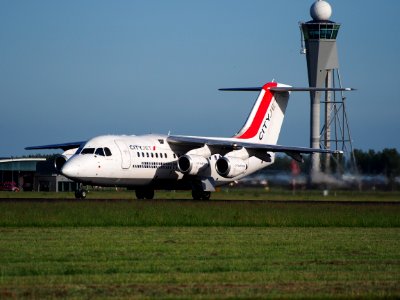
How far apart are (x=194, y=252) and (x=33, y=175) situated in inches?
2652

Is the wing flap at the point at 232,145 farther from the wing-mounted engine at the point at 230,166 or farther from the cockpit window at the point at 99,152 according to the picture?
the cockpit window at the point at 99,152

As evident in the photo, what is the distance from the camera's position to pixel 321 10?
293ft

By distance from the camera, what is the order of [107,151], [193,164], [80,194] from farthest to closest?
[193,164]
[80,194]
[107,151]

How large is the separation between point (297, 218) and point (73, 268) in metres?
16.3

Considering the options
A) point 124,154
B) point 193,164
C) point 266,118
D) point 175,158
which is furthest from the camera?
point 266,118

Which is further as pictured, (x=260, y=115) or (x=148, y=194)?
(x=260, y=115)

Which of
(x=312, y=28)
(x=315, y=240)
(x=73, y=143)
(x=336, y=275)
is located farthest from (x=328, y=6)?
(x=336, y=275)

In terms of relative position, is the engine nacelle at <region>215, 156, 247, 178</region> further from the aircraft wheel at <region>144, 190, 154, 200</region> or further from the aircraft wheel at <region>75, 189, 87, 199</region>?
the aircraft wheel at <region>75, 189, 87, 199</region>

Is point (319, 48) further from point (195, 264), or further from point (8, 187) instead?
point (195, 264)

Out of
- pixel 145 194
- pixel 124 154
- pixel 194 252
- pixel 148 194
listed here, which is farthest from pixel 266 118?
pixel 194 252

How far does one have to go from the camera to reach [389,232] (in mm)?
28094

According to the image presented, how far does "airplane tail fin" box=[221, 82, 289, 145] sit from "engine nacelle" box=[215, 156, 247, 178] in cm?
462

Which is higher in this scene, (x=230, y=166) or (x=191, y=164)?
(x=191, y=164)

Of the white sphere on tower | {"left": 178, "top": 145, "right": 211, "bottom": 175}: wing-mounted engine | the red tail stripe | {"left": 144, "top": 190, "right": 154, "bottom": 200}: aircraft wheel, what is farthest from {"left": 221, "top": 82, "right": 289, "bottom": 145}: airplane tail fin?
the white sphere on tower
